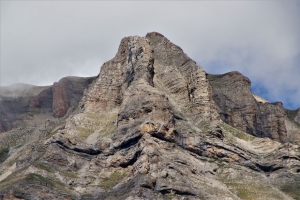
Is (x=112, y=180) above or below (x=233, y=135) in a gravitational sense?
below

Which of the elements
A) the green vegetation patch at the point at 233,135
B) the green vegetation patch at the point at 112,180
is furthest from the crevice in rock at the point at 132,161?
the green vegetation patch at the point at 233,135

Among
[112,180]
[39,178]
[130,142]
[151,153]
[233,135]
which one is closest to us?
[39,178]

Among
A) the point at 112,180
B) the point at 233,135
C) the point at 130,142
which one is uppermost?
the point at 233,135

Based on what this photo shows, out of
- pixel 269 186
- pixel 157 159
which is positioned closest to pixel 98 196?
pixel 157 159

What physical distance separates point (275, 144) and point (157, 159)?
139 ft

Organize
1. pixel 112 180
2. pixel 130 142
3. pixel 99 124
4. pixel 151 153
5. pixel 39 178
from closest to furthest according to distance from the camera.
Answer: pixel 39 178, pixel 151 153, pixel 112 180, pixel 130 142, pixel 99 124

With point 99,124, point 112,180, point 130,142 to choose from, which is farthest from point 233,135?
point 112,180

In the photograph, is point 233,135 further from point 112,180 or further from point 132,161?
point 112,180

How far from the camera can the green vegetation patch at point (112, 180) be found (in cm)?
12938

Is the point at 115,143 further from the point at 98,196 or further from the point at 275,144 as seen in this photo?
the point at 275,144

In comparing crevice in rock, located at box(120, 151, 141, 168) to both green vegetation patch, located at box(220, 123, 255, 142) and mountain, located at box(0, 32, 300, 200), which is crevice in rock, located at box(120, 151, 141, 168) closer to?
mountain, located at box(0, 32, 300, 200)

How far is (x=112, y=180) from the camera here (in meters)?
133

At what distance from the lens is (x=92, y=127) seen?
164250 mm

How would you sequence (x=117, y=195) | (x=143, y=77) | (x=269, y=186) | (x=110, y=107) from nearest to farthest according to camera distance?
1. (x=117, y=195)
2. (x=269, y=186)
3. (x=143, y=77)
4. (x=110, y=107)
